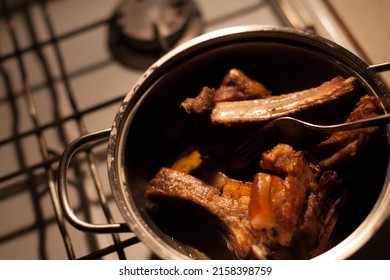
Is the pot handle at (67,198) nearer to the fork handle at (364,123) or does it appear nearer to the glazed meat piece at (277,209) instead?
the glazed meat piece at (277,209)

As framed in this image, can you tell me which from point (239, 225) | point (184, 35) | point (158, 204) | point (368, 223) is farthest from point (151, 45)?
point (368, 223)

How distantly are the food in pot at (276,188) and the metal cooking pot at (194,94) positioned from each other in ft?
0.15

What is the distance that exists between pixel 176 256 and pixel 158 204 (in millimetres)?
171

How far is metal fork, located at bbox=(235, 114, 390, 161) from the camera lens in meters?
0.68

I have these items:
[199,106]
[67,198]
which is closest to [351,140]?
[199,106]

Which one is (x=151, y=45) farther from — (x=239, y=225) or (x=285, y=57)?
(x=239, y=225)

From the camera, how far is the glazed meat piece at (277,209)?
604 millimetres

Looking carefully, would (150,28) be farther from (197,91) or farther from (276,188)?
(276,188)

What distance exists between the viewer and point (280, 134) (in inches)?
28.3

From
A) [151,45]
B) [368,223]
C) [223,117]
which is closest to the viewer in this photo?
[368,223]

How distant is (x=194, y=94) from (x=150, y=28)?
0.31 meters

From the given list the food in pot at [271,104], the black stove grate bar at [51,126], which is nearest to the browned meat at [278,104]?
the food in pot at [271,104]

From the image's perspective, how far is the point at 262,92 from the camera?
0.81 meters

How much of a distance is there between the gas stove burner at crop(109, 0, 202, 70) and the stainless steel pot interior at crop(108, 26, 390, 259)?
9.4 inches
